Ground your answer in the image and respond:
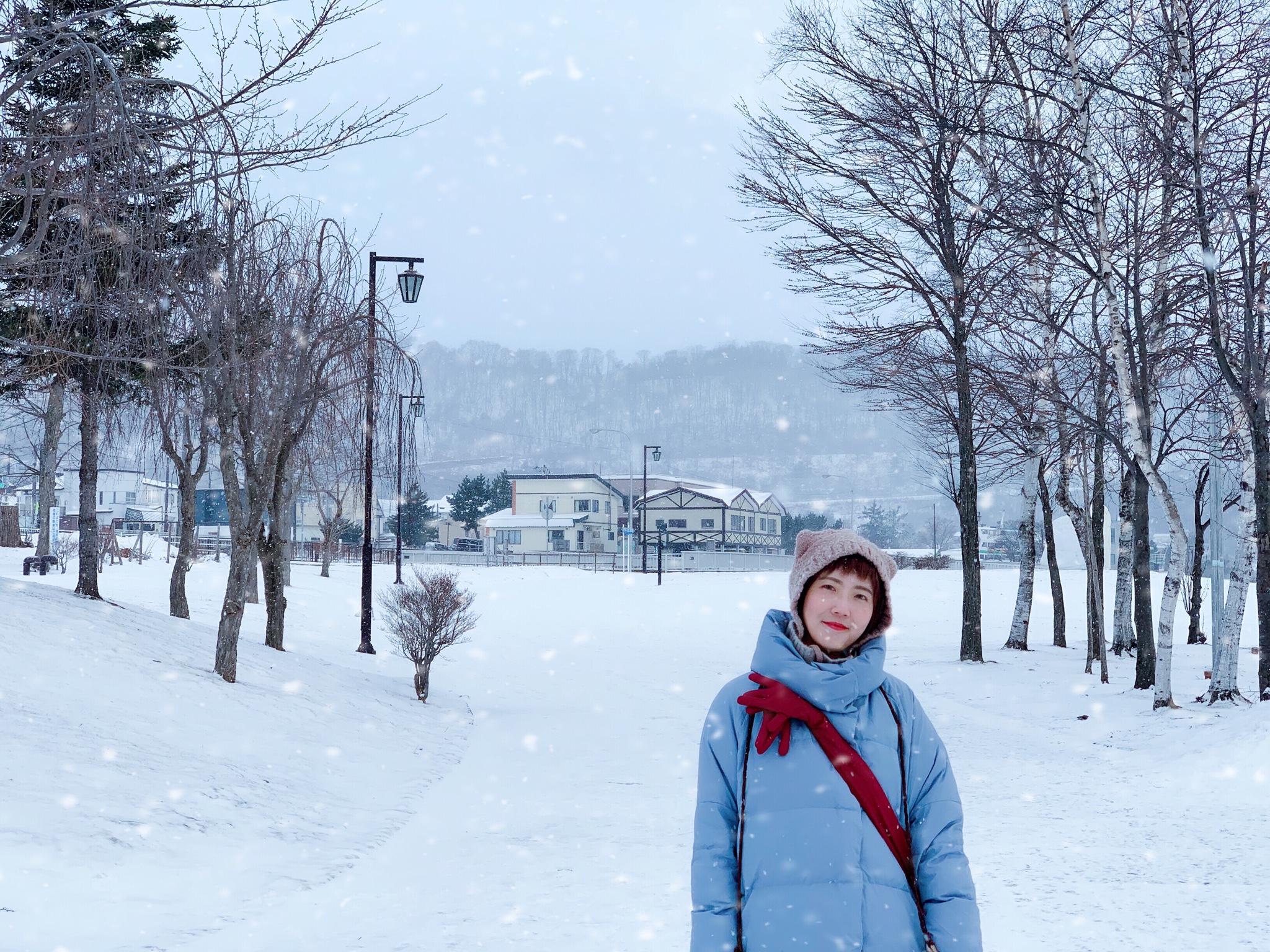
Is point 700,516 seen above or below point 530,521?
above

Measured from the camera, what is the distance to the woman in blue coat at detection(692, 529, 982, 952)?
2600 millimetres

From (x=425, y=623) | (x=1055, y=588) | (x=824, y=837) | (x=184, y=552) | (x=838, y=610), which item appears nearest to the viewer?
(x=824, y=837)

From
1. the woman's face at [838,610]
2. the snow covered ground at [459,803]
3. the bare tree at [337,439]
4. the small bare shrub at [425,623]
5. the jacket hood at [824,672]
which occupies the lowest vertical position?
the snow covered ground at [459,803]

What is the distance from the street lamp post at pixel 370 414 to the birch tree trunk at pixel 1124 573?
12.7 m

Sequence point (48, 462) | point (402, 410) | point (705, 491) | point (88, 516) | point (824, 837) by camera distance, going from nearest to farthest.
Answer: point (824, 837)
point (88, 516)
point (402, 410)
point (48, 462)
point (705, 491)

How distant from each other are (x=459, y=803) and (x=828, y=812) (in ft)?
21.7

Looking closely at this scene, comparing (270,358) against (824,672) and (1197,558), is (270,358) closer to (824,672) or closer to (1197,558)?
(824,672)

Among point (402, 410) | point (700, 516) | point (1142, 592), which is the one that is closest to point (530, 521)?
point (700, 516)

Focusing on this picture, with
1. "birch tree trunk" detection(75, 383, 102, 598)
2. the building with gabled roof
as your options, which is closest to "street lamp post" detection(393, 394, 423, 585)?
"birch tree trunk" detection(75, 383, 102, 598)

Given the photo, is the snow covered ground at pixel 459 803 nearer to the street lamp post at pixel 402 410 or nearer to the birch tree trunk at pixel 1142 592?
the birch tree trunk at pixel 1142 592

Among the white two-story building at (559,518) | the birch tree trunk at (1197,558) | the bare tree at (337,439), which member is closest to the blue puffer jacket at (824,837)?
the bare tree at (337,439)

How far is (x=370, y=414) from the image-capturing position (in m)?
13.5

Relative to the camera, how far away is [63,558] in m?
28.3

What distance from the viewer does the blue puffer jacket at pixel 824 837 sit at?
102 inches
